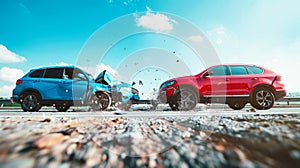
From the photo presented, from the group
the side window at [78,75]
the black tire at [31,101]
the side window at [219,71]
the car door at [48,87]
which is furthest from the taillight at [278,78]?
the black tire at [31,101]

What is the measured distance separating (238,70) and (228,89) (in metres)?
0.94

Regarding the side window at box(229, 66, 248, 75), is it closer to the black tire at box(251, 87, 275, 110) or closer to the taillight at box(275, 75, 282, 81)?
the black tire at box(251, 87, 275, 110)

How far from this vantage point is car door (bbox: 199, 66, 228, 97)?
16.8 ft

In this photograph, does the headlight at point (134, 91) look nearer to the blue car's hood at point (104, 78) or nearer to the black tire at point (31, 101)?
the blue car's hood at point (104, 78)

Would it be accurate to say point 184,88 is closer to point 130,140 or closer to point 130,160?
point 130,140

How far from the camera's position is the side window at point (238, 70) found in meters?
5.35

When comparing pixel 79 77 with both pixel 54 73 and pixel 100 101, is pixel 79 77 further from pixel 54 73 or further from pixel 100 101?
pixel 100 101

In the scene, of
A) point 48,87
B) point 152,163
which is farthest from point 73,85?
point 152,163

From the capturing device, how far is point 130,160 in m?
1.09

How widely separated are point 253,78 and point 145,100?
5.89 metres

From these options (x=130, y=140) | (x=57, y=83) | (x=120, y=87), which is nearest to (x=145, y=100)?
(x=120, y=87)

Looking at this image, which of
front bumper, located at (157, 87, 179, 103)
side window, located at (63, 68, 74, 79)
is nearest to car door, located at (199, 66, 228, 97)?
front bumper, located at (157, 87, 179, 103)

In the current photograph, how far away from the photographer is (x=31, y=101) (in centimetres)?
508

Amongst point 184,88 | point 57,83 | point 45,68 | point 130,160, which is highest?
point 45,68
